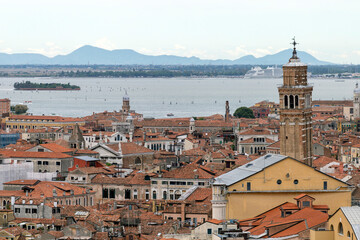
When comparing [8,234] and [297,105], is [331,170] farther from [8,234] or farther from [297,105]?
[8,234]

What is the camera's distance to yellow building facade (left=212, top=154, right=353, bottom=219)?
31594mm

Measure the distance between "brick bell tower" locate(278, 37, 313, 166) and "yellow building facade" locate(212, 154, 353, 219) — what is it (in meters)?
6.39

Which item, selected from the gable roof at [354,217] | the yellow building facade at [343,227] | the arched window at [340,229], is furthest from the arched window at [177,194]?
the gable roof at [354,217]

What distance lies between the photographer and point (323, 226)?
24453 mm

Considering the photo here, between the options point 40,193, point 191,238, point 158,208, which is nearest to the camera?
point 191,238

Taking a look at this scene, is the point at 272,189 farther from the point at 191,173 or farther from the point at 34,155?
the point at 34,155

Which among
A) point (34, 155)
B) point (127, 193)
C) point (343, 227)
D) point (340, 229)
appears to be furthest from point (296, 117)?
point (34, 155)

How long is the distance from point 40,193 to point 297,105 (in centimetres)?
955

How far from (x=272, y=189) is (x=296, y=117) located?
7.13 m

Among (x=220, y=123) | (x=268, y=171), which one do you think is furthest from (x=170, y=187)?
(x=220, y=123)

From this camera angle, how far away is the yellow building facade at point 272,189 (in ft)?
104

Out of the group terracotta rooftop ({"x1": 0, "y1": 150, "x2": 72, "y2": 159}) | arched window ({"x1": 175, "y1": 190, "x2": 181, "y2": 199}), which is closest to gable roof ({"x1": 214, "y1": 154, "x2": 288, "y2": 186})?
arched window ({"x1": 175, "y1": 190, "x2": 181, "y2": 199})

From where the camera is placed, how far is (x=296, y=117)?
38.6 metres

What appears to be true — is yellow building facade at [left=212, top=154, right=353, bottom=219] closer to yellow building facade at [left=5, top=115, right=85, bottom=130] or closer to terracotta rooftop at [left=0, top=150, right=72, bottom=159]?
terracotta rooftop at [left=0, top=150, right=72, bottom=159]
